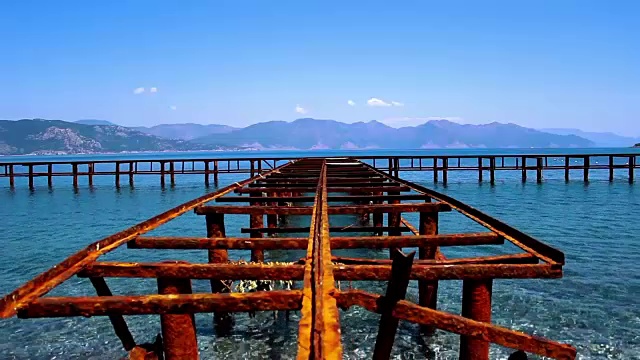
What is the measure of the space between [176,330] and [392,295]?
244cm

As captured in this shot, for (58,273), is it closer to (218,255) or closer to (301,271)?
(301,271)

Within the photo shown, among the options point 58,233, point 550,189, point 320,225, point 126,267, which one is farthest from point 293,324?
point 550,189

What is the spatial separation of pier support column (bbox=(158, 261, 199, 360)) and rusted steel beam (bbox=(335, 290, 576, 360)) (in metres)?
2.01

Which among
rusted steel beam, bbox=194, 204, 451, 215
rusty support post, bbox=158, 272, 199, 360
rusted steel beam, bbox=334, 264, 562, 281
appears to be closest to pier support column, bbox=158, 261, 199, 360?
rusty support post, bbox=158, 272, 199, 360

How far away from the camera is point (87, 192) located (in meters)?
39.0

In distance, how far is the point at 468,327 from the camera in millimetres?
3223

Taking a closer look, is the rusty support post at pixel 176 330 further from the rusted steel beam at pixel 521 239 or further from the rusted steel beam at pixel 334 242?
the rusted steel beam at pixel 521 239

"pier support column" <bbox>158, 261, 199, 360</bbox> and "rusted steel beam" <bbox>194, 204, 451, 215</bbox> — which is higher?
"rusted steel beam" <bbox>194, 204, 451, 215</bbox>

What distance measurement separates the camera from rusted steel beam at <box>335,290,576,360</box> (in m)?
3.14

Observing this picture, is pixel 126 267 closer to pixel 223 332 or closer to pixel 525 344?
pixel 525 344

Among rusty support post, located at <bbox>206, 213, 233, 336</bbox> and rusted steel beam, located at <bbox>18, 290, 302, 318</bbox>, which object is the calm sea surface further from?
rusted steel beam, located at <bbox>18, 290, 302, 318</bbox>

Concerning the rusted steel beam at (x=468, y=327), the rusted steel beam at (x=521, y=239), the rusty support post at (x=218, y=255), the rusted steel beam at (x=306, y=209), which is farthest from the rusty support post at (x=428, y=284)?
the rusted steel beam at (x=468, y=327)

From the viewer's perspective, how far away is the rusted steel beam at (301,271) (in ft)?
13.3

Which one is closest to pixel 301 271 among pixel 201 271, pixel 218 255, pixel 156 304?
pixel 201 271
